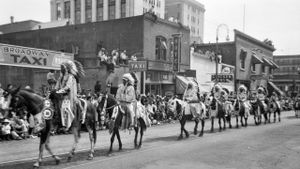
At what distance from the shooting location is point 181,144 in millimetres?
11727

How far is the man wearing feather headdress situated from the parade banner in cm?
899

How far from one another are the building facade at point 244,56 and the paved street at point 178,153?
90.6ft

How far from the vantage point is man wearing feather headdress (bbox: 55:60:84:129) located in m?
8.62

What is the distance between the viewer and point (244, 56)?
139ft

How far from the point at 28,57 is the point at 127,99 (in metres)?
9.54

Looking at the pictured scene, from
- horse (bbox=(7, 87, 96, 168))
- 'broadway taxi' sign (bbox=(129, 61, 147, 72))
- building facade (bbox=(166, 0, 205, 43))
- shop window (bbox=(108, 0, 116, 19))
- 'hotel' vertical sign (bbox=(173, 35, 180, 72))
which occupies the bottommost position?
horse (bbox=(7, 87, 96, 168))

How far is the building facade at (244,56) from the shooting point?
4050 centimetres

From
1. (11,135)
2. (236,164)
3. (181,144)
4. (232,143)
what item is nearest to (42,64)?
(11,135)

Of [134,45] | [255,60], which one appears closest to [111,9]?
[255,60]

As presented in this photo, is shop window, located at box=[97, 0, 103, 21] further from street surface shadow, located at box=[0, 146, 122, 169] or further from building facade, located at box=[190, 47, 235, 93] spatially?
street surface shadow, located at box=[0, 146, 122, 169]

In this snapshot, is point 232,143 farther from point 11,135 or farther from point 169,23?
point 169,23

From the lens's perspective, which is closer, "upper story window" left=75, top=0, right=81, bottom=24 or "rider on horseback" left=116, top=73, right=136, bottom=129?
"rider on horseback" left=116, top=73, right=136, bottom=129

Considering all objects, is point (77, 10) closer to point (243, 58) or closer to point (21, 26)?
point (21, 26)

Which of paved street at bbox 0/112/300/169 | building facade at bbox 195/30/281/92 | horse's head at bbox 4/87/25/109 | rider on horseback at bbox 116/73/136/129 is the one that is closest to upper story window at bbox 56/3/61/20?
building facade at bbox 195/30/281/92
